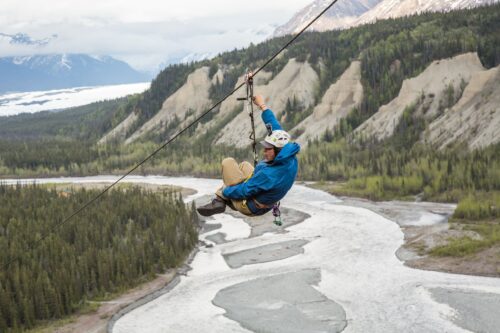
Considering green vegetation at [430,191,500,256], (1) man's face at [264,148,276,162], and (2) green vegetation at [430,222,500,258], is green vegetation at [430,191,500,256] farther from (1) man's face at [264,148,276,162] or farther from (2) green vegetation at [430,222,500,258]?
(1) man's face at [264,148,276,162]

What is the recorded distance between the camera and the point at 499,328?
27812mm

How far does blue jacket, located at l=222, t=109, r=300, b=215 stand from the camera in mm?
14995

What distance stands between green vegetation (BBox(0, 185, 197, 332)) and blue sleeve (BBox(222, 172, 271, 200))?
19889 millimetres

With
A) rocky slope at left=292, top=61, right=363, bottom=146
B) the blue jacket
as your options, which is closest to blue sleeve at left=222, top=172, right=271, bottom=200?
the blue jacket

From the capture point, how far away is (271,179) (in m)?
15.0

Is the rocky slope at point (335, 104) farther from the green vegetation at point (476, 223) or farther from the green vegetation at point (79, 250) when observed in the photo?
the green vegetation at point (476, 223)

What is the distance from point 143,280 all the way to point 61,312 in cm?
606

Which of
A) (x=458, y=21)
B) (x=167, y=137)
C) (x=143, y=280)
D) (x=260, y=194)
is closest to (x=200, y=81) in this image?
Answer: (x=167, y=137)

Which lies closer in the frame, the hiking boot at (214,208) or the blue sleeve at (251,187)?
the blue sleeve at (251,187)

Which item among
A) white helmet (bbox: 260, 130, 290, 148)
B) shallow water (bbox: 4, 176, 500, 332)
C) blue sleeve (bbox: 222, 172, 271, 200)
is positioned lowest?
shallow water (bbox: 4, 176, 500, 332)

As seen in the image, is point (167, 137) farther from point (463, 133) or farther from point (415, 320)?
point (415, 320)

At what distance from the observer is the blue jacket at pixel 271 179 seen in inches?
590

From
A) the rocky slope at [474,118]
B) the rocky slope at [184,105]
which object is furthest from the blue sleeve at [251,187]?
the rocky slope at [184,105]

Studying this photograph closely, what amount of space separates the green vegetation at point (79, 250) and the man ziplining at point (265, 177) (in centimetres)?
1976
